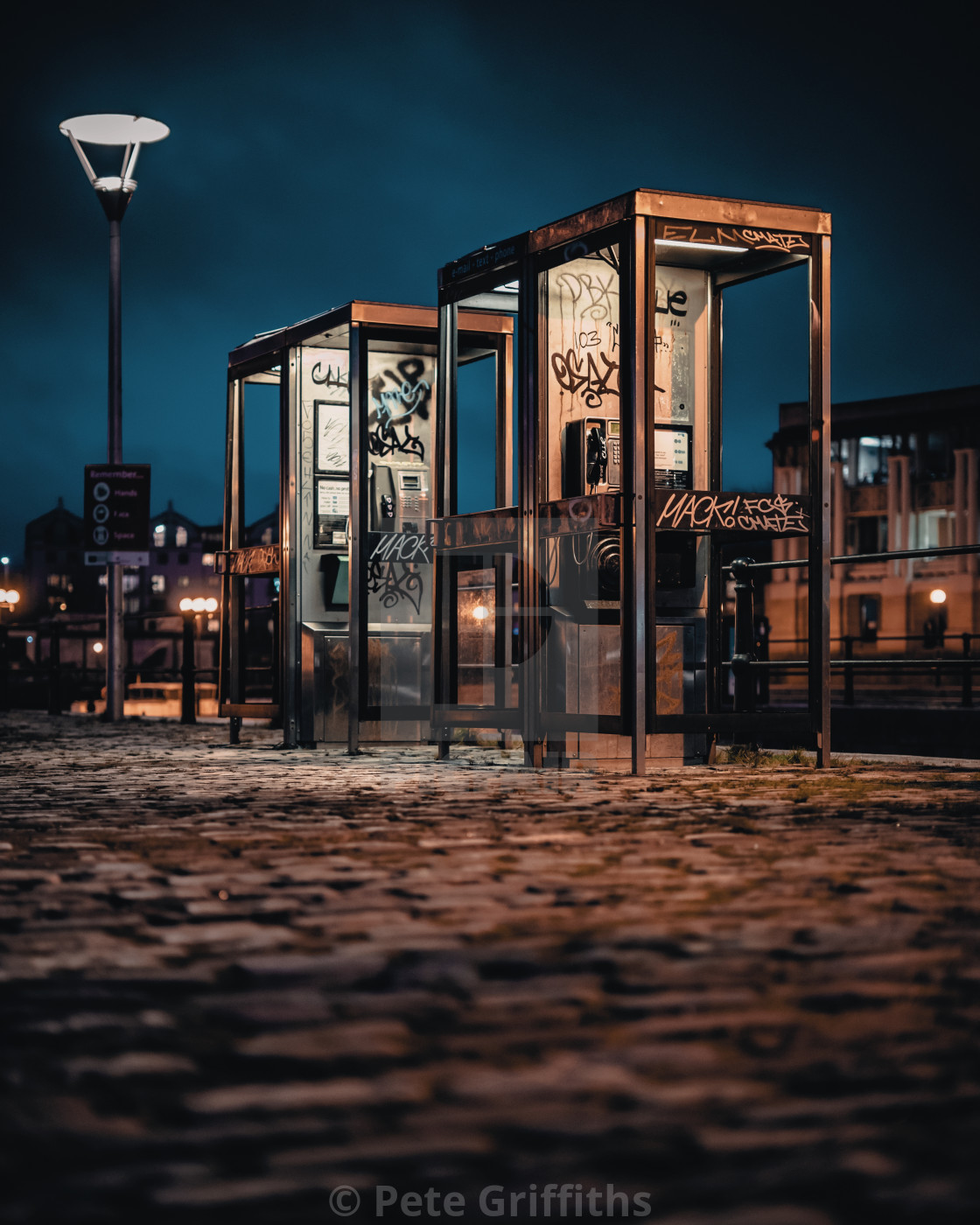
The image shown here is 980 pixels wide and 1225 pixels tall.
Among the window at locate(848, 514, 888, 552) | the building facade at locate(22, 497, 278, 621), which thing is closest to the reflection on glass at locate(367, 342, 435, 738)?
the window at locate(848, 514, 888, 552)

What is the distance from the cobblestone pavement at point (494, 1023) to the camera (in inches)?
71.4

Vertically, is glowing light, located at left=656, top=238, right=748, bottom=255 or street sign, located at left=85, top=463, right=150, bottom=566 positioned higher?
glowing light, located at left=656, top=238, right=748, bottom=255

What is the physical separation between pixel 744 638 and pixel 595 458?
165 centimetres

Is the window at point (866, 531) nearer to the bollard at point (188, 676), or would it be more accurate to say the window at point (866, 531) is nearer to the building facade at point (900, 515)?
the building facade at point (900, 515)

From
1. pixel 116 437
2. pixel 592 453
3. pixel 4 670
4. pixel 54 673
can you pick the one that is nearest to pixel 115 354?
pixel 116 437

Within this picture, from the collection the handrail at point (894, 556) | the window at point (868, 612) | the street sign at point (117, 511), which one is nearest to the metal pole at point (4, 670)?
the street sign at point (117, 511)

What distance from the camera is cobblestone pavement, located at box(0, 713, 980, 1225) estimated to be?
1.81 meters

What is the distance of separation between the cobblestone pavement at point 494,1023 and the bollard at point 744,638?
4304mm

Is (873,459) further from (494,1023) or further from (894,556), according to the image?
(494,1023)

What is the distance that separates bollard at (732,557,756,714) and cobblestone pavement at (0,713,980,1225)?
4.30 metres

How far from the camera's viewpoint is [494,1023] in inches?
100

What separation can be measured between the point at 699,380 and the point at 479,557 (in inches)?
94.9

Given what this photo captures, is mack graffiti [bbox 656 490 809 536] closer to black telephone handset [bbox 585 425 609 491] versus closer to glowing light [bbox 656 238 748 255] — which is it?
black telephone handset [bbox 585 425 609 491]

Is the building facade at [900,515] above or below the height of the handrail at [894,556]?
above
